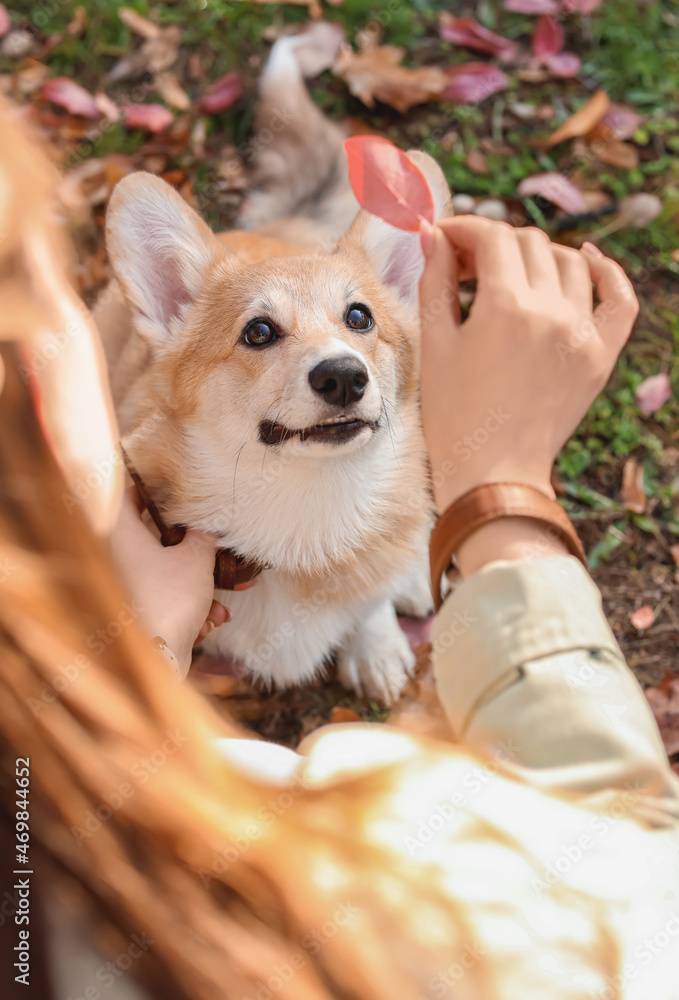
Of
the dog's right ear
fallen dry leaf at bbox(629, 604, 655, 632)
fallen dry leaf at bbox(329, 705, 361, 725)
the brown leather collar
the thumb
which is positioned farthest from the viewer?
fallen dry leaf at bbox(629, 604, 655, 632)

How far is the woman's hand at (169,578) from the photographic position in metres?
1.75

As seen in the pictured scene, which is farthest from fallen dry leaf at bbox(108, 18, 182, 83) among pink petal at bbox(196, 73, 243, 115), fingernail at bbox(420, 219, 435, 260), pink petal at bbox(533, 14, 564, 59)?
fingernail at bbox(420, 219, 435, 260)

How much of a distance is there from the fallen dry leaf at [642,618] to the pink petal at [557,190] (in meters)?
1.67

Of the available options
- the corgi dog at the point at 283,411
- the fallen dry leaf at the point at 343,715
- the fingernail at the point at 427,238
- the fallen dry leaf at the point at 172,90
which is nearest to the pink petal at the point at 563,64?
the fallen dry leaf at the point at 172,90

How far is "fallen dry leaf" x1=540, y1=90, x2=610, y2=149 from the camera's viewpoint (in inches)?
128

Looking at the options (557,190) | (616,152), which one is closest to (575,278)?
(557,190)

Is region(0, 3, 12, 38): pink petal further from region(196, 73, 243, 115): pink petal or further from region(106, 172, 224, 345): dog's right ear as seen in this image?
region(106, 172, 224, 345): dog's right ear

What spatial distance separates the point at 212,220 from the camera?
343cm

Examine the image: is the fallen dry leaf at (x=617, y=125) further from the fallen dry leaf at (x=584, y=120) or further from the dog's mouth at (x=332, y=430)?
the dog's mouth at (x=332, y=430)

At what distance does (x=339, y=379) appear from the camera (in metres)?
1.70

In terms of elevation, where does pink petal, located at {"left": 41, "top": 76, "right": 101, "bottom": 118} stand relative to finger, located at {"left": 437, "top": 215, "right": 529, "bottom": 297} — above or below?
below

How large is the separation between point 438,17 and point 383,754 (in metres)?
3.68

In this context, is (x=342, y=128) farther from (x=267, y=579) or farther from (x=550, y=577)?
(x=550, y=577)

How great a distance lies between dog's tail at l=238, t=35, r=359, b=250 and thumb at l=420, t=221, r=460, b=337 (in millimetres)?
1651
